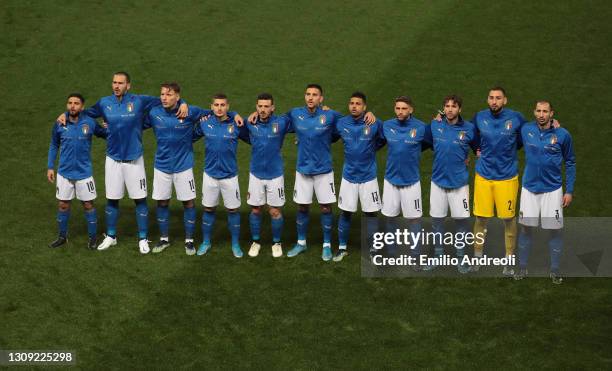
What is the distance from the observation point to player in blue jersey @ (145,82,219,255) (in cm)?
1385

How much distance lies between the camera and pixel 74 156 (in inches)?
553

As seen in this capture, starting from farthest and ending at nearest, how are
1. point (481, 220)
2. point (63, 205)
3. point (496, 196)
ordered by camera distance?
point (63, 205) < point (481, 220) < point (496, 196)

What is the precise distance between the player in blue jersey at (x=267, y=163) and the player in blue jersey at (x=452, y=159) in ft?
6.61

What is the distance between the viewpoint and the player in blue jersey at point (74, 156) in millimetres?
14023

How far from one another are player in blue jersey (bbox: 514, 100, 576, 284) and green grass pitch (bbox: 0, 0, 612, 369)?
750mm

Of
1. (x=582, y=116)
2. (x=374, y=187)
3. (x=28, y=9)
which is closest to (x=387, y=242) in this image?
(x=374, y=187)

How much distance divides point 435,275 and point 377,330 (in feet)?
5.56

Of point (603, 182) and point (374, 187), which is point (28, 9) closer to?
point (374, 187)

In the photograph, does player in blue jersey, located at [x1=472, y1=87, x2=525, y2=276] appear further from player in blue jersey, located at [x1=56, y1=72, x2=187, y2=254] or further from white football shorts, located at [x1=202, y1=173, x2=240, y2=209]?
player in blue jersey, located at [x1=56, y1=72, x2=187, y2=254]

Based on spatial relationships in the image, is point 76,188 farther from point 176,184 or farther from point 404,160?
point 404,160

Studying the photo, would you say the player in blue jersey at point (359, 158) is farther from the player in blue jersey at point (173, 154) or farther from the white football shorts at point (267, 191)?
the player in blue jersey at point (173, 154)

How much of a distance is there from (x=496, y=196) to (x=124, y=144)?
4.99 meters

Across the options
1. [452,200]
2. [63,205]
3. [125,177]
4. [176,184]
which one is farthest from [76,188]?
[452,200]

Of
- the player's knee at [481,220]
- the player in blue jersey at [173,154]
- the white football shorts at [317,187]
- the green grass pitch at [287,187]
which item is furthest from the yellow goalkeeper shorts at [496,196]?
the player in blue jersey at [173,154]
